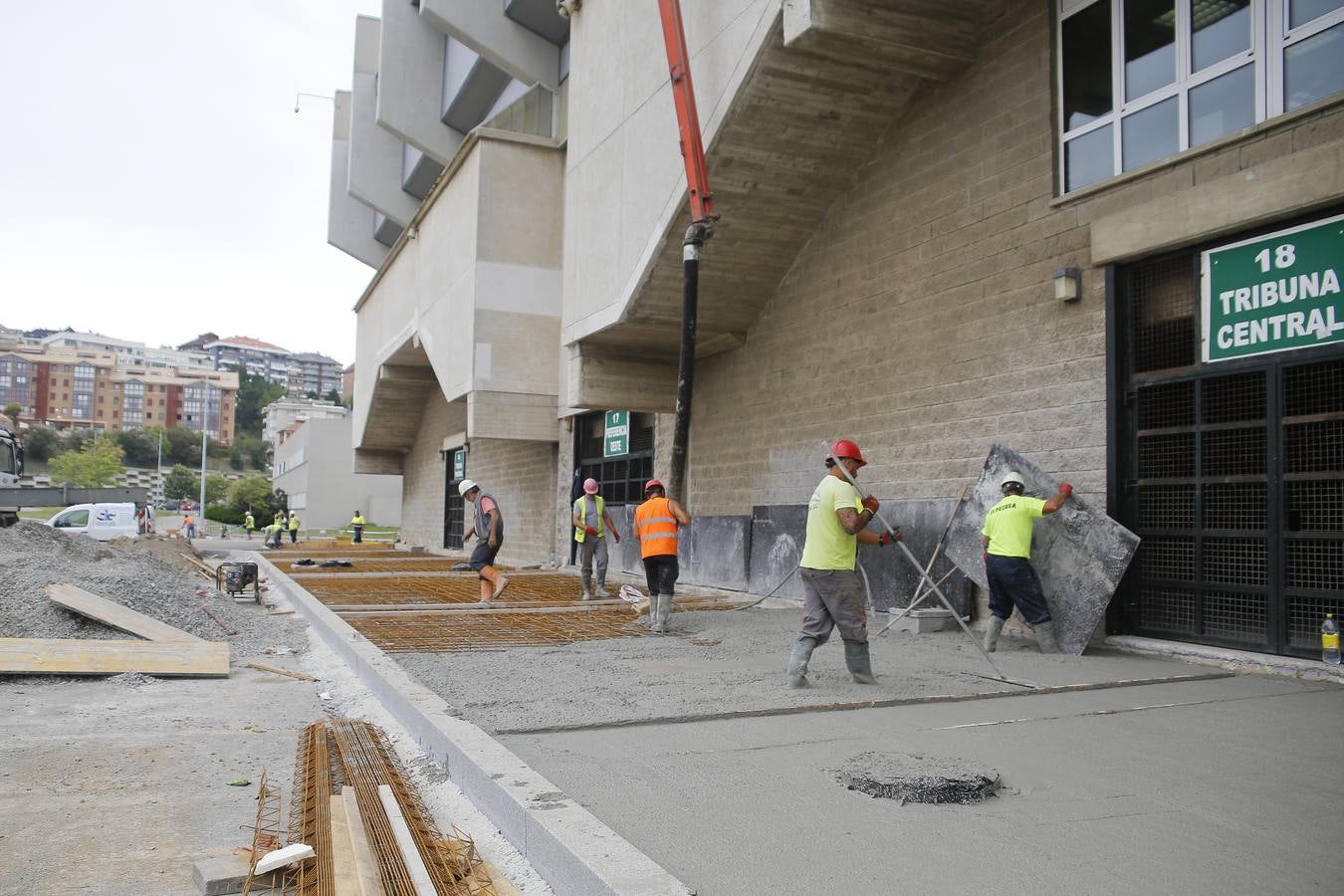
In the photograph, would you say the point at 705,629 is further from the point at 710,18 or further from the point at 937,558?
the point at 710,18

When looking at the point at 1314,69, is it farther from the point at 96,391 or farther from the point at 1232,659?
the point at 96,391

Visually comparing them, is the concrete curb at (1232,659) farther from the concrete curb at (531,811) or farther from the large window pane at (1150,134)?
the concrete curb at (531,811)

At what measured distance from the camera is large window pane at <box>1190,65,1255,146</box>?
7.86 m

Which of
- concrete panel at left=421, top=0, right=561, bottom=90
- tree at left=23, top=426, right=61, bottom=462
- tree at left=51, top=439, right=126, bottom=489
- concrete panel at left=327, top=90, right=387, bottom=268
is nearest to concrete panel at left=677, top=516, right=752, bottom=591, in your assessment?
concrete panel at left=421, top=0, right=561, bottom=90

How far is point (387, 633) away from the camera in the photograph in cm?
984

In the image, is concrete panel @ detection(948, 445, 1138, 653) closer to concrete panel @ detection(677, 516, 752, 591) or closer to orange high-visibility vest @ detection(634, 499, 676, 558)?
orange high-visibility vest @ detection(634, 499, 676, 558)

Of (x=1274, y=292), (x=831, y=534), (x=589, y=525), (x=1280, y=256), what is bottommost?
(x=589, y=525)

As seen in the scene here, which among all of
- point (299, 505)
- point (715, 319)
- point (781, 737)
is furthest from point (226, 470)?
point (781, 737)

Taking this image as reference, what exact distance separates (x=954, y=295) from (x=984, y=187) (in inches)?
47.2

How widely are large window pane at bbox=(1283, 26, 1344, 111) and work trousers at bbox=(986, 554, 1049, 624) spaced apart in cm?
424

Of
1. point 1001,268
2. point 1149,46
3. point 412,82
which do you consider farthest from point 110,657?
point 412,82

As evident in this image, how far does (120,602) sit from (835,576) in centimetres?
807

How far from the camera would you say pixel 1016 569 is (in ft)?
26.9

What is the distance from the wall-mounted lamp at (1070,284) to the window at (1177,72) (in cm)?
97
